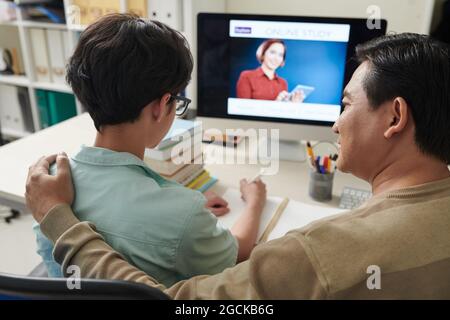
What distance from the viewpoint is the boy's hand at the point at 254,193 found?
1.24 m

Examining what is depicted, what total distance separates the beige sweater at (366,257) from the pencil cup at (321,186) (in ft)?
1.98

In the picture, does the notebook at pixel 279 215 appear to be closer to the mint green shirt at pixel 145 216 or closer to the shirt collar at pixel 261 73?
the mint green shirt at pixel 145 216

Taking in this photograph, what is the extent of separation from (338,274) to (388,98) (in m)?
0.34

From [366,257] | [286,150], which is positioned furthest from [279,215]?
[366,257]

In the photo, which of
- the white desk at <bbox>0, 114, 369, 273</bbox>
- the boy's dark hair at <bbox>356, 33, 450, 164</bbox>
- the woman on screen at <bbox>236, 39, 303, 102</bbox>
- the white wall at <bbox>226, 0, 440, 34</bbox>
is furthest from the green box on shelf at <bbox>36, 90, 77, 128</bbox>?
the boy's dark hair at <bbox>356, 33, 450, 164</bbox>

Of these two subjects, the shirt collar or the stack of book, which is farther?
the shirt collar

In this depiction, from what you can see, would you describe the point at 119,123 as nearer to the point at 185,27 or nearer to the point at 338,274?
the point at 338,274

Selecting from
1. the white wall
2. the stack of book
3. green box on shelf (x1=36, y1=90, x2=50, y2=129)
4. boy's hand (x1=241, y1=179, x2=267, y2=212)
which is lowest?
green box on shelf (x1=36, y1=90, x2=50, y2=129)

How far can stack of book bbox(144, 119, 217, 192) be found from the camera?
4.26 ft

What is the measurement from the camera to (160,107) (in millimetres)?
921

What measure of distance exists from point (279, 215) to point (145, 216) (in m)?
0.53

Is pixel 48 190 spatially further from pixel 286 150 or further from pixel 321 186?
pixel 286 150

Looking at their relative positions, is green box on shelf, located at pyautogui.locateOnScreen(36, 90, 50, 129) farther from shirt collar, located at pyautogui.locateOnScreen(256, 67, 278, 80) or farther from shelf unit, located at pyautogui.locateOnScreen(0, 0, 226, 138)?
shirt collar, located at pyautogui.locateOnScreen(256, 67, 278, 80)

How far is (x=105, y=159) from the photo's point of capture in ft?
2.83
